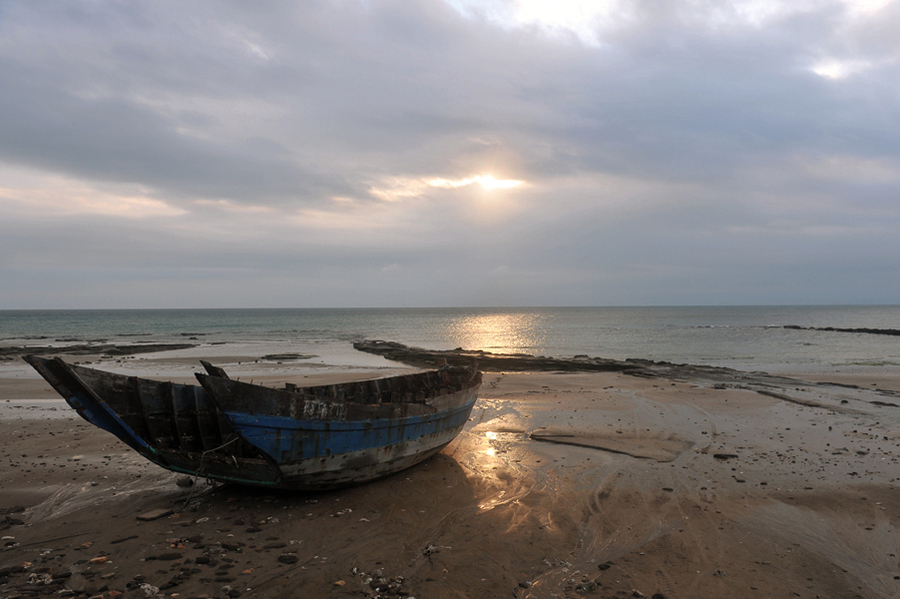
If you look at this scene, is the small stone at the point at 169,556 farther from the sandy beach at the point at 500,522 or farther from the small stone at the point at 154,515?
the small stone at the point at 154,515

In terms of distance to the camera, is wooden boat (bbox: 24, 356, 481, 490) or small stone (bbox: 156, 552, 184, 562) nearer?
small stone (bbox: 156, 552, 184, 562)

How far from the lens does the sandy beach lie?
202 inches

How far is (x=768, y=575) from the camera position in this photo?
5355 mm

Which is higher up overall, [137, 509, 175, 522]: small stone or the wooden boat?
the wooden boat

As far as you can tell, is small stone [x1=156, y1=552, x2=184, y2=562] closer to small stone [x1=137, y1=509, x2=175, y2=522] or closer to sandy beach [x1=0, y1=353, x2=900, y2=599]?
sandy beach [x1=0, y1=353, x2=900, y2=599]

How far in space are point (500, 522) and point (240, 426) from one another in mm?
3646

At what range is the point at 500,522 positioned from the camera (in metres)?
6.62

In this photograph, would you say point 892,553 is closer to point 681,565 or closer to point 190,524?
point 681,565

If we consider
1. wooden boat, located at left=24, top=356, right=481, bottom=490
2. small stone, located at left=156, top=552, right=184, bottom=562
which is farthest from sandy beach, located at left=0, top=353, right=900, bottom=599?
wooden boat, located at left=24, top=356, right=481, bottom=490

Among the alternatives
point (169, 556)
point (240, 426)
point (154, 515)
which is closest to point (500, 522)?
point (240, 426)

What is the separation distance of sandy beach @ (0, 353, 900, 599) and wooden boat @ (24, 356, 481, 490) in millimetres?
536

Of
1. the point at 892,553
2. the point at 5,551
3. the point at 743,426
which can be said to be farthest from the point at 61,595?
the point at 743,426

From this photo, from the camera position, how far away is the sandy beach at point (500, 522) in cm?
512

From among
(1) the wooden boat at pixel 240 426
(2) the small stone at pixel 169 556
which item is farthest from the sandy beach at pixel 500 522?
(1) the wooden boat at pixel 240 426
